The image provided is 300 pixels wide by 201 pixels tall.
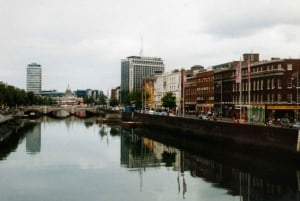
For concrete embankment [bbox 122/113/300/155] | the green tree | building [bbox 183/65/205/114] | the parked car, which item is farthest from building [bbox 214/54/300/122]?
the green tree

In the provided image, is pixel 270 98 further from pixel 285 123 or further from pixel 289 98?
pixel 285 123

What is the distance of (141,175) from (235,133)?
73.6ft

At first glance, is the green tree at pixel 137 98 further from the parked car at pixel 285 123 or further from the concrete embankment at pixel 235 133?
the parked car at pixel 285 123

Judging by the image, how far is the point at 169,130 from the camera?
10006 cm

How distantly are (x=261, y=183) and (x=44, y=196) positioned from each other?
65.0ft

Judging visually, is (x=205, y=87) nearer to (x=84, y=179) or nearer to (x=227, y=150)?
(x=227, y=150)

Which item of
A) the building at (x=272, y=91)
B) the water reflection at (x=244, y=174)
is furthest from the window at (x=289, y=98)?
the water reflection at (x=244, y=174)

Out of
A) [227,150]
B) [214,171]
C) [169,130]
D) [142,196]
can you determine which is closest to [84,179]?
[142,196]

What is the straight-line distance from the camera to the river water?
38.0 metres

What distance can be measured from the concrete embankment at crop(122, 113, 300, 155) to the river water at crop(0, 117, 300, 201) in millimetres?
2365

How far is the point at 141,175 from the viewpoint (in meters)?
47.4

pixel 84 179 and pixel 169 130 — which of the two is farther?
pixel 169 130

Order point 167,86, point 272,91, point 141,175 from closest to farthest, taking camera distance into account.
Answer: point 141,175, point 272,91, point 167,86

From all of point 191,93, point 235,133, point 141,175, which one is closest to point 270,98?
point 235,133
